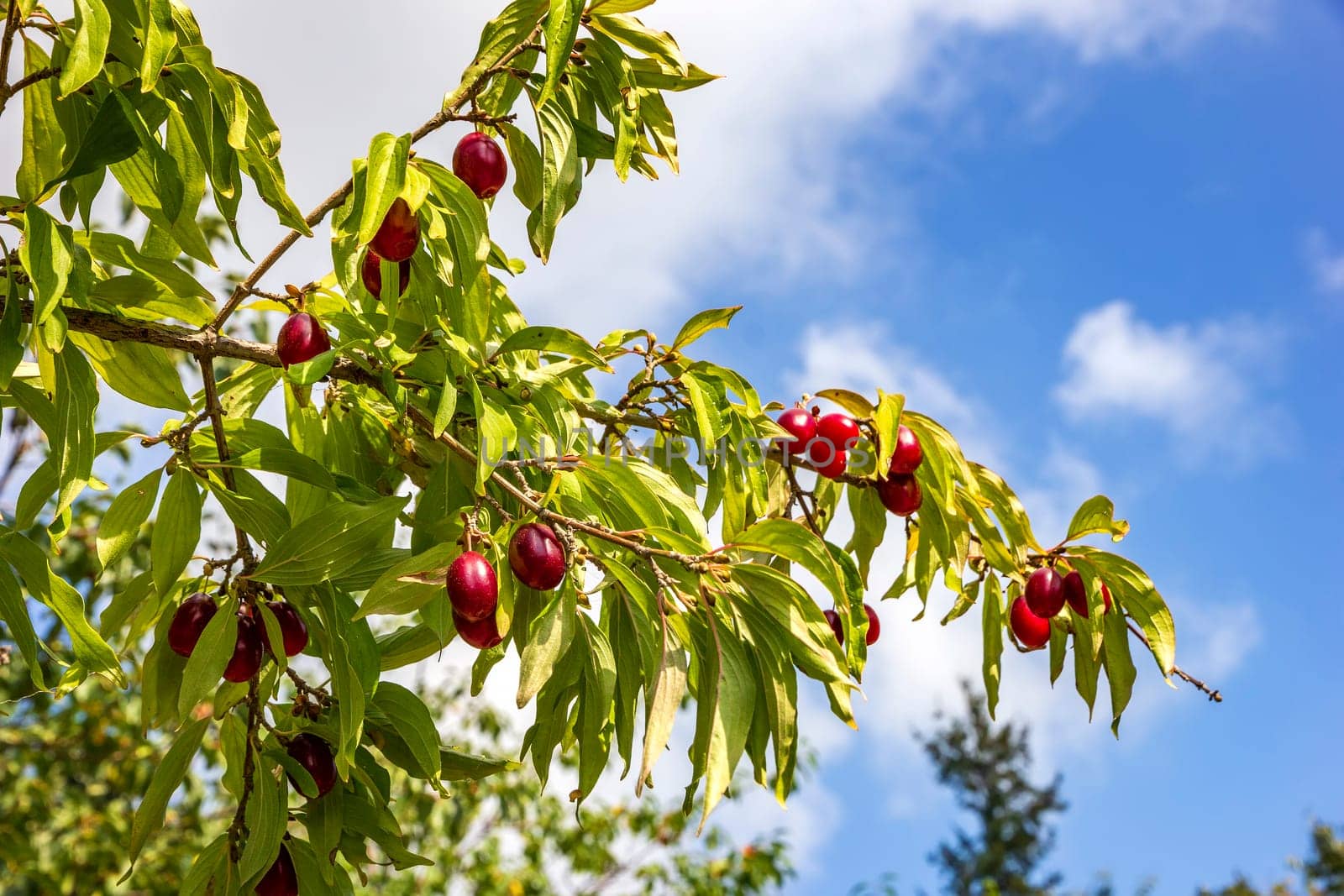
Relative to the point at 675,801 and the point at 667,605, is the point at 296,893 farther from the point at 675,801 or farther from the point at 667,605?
the point at 675,801

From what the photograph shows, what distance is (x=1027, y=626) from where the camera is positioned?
6.98 feet

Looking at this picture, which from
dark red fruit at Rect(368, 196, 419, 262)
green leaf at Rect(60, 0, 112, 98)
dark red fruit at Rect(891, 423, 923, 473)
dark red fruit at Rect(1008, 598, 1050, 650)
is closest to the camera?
green leaf at Rect(60, 0, 112, 98)

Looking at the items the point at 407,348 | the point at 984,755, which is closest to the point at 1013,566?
the point at 407,348

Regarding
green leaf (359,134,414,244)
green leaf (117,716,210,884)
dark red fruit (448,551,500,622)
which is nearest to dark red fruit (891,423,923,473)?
dark red fruit (448,551,500,622)

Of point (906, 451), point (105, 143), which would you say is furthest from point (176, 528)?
point (906, 451)

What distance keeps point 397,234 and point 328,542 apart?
408mm

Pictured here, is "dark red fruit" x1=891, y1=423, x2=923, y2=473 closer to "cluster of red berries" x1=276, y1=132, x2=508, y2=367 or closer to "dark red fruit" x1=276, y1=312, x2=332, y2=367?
"cluster of red berries" x1=276, y1=132, x2=508, y2=367

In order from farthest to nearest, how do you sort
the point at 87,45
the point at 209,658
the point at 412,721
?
1. the point at 412,721
2. the point at 209,658
3. the point at 87,45

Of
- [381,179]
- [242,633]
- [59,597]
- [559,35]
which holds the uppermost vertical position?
[559,35]

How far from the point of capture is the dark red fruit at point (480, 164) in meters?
1.68

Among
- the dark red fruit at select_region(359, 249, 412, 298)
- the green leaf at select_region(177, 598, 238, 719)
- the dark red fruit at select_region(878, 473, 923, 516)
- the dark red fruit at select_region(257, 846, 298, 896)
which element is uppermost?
the dark red fruit at select_region(878, 473, 923, 516)

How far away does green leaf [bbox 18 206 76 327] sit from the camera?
1.30m

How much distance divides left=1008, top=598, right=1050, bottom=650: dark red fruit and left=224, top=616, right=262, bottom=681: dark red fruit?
128cm

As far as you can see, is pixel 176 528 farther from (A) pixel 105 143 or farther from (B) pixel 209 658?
(A) pixel 105 143
